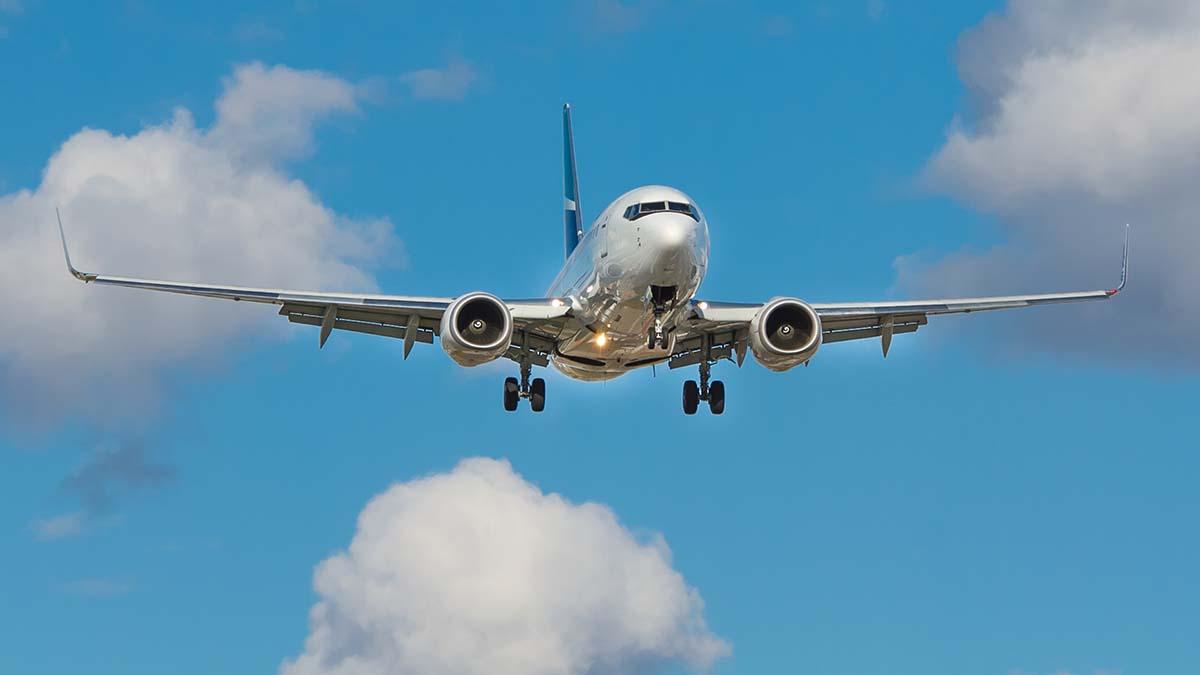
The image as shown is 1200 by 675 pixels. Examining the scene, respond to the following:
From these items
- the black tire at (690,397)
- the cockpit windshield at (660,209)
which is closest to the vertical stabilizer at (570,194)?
the black tire at (690,397)

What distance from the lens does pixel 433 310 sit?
134 ft

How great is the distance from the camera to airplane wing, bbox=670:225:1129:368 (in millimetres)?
42688

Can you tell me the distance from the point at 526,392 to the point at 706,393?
4.65 metres

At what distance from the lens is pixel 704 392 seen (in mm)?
45125

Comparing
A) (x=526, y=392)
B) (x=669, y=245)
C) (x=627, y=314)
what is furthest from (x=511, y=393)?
(x=669, y=245)

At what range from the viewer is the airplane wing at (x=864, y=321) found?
140ft

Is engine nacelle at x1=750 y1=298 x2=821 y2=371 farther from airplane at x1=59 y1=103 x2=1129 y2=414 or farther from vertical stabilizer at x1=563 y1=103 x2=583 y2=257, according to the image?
vertical stabilizer at x1=563 y1=103 x2=583 y2=257

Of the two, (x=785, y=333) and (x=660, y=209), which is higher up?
(x=660, y=209)

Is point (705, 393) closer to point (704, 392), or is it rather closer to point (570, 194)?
point (704, 392)

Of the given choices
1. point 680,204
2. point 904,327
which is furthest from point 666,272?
point 904,327

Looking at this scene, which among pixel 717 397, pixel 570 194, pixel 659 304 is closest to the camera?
pixel 659 304

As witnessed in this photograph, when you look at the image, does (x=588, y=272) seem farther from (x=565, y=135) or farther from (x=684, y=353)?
(x=565, y=135)

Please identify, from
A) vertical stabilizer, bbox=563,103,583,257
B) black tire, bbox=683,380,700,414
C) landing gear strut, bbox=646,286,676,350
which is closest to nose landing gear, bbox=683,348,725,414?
black tire, bbox=683,380,700,414

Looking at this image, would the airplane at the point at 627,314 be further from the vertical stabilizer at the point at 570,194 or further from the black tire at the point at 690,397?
the vertical stabilizer at the point at 570,194
